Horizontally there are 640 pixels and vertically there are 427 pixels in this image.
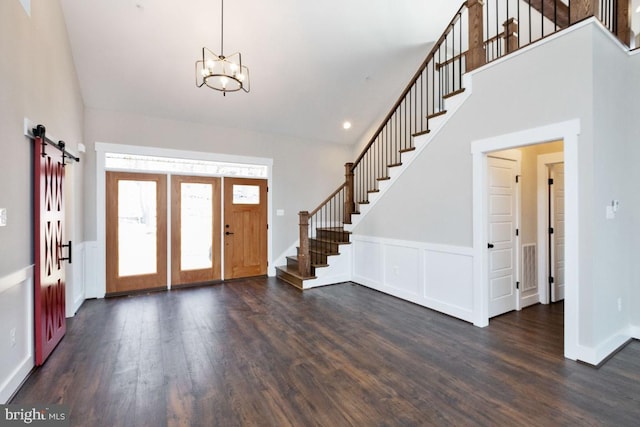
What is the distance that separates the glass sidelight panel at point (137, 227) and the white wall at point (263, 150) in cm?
37

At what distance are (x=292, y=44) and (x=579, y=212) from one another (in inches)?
166

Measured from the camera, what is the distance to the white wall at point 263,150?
4.84 meters

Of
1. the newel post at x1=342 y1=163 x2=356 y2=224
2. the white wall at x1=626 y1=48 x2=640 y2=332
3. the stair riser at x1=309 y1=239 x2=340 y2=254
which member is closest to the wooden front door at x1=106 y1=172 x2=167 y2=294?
the stair riser at x1=309 y1=239 x2=340 y2=254

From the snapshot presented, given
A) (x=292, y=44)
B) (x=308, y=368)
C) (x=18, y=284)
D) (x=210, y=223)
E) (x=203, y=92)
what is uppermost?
(x=292, y=44)

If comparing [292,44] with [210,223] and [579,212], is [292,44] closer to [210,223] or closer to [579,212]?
[210,223]

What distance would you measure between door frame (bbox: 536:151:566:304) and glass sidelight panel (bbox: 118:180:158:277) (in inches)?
241

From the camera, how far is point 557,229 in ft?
14.5

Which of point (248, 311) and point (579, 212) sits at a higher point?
point (579, 212)

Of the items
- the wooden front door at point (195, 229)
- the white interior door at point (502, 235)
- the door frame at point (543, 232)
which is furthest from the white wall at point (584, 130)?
the wooden front door at point (195, 229)

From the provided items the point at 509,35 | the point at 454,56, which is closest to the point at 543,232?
the point at 509,35

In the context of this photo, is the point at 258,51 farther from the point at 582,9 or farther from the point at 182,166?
the point at 582,9

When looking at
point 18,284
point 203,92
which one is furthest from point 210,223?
point 18,284

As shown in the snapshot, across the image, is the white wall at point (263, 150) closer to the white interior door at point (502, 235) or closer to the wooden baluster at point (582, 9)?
the white interior door at point (502, 235)

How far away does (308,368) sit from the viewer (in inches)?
105
